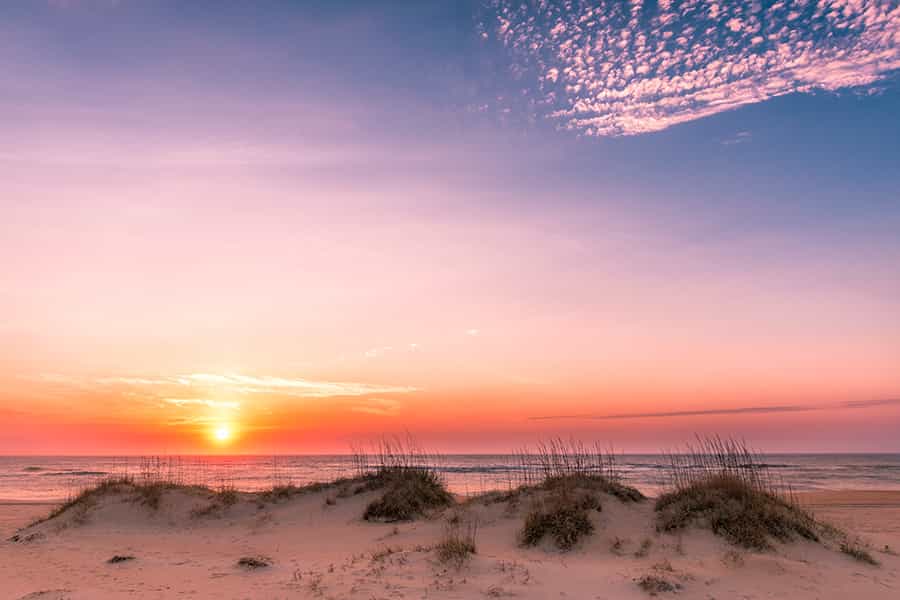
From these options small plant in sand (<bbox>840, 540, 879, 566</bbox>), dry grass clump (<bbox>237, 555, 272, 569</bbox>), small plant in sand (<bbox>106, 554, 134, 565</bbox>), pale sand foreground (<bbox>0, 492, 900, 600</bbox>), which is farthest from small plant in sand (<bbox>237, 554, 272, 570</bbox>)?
small plant in sand (<bbox>840, 540, 879, 566</bbox>)

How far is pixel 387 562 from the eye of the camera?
36.7ft

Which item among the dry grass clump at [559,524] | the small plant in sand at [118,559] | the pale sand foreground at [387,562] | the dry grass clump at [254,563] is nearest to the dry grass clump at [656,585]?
the pale sand foreground at [387,562]

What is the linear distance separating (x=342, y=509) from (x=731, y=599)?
1115 cm

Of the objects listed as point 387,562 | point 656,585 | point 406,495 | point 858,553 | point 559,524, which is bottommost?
point 858,553

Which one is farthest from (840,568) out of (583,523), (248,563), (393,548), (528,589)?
(248,563)

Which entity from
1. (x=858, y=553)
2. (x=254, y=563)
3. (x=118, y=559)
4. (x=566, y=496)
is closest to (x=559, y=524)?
(x=566, y=496)

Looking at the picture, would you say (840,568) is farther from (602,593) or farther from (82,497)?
(82,497)

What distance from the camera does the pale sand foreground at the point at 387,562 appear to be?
9773 millimetres

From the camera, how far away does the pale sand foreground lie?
385 inches

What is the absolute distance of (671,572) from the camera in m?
10.2

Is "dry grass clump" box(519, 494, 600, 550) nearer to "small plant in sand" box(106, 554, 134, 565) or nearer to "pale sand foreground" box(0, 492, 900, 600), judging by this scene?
"pale sand foreground" box(0, 492, 900, 600)

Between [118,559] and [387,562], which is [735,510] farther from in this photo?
[118,559]

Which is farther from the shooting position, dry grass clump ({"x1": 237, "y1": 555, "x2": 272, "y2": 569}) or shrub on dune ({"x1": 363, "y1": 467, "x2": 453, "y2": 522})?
shrub on dune ({"x1": 363, "y1": 467, "x2": 453, "y2": 522})

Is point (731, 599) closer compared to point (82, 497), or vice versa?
point (731, 599)
